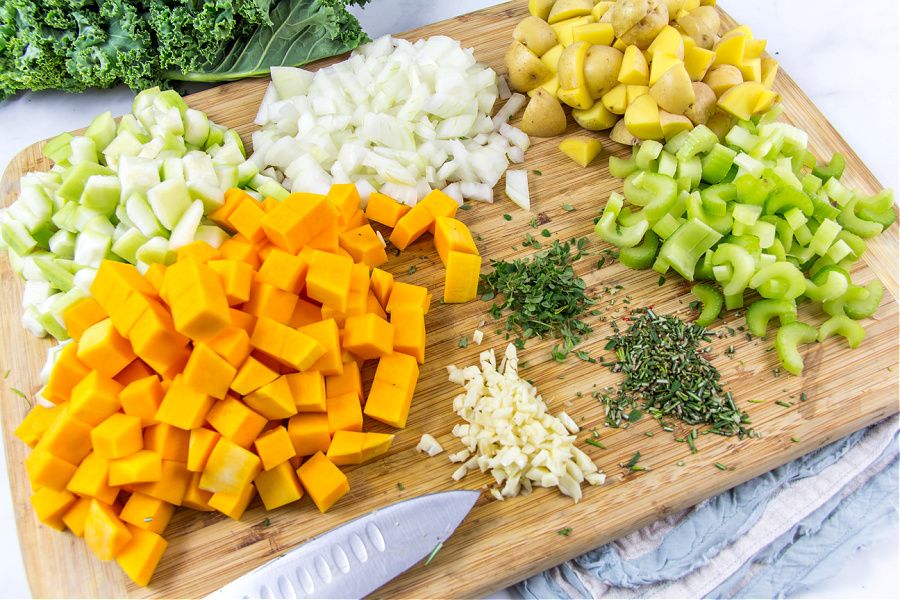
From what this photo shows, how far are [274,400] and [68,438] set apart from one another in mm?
627

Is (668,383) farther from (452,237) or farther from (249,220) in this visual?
(249,220)

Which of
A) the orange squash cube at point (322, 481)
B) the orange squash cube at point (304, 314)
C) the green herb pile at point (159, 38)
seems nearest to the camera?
Answer: the orange squash cube at point (322, 481)

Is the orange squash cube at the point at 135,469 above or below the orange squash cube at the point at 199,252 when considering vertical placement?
below

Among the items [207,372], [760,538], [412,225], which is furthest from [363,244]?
[760,538]

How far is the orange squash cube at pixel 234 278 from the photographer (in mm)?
2096

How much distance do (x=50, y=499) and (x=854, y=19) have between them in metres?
4.53

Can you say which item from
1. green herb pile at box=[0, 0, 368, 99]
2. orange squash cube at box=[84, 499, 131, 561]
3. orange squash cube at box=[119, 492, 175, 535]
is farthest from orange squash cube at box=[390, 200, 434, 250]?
orange squash cube at box=[84, 499, 131, 561]

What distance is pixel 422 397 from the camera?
7.79ft

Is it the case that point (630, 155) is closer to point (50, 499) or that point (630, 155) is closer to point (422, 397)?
point (422, 397)

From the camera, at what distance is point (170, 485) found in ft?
6.68

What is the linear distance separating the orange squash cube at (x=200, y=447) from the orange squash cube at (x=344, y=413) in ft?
1.21

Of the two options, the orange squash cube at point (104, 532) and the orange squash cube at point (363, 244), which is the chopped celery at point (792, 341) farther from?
the orange squash cube at point (104, 532)

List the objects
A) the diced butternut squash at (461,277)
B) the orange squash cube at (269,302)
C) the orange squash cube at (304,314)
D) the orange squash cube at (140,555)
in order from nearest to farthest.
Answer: the orange squash cube at (140,555) → the orange squash cube at (269,302) → the orange squash cube at (304,314) → the diced butternut squash at (461,277)

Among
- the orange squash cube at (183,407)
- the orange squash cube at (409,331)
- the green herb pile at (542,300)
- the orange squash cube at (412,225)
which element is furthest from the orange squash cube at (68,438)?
the green herb pile at (542,300)
